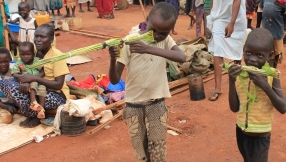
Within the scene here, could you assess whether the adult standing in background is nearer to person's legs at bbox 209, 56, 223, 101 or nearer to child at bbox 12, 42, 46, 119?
person's legs at bbox 209, 56, 223, 101

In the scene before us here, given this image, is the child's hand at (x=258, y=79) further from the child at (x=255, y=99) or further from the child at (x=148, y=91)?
the child at (x=148, y=91)

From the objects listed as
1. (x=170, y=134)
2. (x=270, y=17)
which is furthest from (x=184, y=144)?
(x=270, y=17)

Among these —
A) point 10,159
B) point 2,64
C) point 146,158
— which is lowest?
point 10,159

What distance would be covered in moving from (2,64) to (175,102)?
93.0 inches

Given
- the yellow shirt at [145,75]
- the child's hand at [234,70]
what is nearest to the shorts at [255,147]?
the child's hand at [234,70]

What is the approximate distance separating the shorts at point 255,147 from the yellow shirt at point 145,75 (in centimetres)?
69

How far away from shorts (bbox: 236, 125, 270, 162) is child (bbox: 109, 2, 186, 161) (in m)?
0.62

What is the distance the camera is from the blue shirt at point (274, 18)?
193 inches

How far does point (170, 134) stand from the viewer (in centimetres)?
431

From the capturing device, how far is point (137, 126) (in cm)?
288

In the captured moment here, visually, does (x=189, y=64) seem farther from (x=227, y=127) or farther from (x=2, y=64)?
(x=2, y=64)

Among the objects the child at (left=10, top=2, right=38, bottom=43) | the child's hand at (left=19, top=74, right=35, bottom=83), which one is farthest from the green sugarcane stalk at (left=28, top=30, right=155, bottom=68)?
the child at (left=10, top=2, right=38, bottom=43)

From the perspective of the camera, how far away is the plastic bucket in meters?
5.28

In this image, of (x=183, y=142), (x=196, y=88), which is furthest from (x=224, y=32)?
(x=183, y=142)
